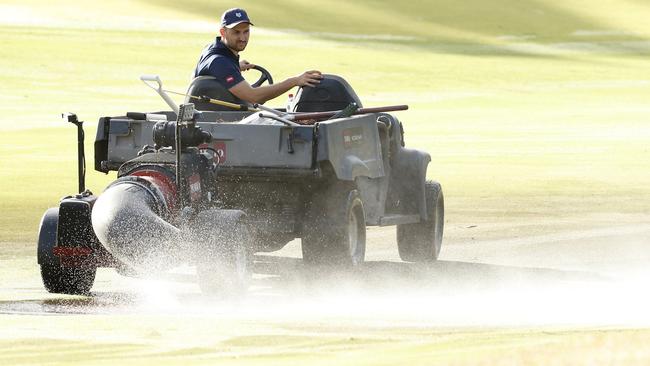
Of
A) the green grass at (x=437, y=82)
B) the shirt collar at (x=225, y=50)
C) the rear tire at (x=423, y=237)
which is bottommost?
the green grass at (x=437, y=82)

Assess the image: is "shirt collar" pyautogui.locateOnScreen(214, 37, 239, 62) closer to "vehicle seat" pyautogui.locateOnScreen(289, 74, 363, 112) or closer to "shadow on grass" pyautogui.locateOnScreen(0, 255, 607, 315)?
"vehicle seat" pyautogui.locateOnScreen(289, 74, 363, 112)

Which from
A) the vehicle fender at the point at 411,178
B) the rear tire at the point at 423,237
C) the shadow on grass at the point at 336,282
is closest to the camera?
the shadow on grass at the point at 336,282

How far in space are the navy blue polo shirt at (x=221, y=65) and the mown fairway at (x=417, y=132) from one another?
1.94 m

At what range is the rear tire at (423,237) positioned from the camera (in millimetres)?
14688

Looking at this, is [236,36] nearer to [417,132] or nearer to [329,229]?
[329,229]

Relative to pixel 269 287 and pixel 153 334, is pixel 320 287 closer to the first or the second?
pixel 269 287

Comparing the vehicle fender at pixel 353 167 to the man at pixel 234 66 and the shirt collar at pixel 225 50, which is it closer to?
the man at pixel 234 66

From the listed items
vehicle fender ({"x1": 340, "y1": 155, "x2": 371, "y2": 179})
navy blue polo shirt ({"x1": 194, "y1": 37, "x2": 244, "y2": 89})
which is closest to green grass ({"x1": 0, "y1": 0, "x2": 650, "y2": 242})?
navy blue polo shirt ({"x1": 194, "y1": 37, "x2": 244, "y2": 89})

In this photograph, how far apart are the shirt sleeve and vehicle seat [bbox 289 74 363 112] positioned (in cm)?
65

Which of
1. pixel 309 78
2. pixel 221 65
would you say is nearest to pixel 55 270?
pixel 221 65

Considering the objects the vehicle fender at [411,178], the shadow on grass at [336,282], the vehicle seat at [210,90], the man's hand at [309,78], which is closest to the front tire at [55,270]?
the shadow on grass at [336,282]

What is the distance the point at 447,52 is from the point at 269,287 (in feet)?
193

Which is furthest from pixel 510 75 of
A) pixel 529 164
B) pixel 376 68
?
pixel 529 164

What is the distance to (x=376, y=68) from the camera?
58.2 meters
